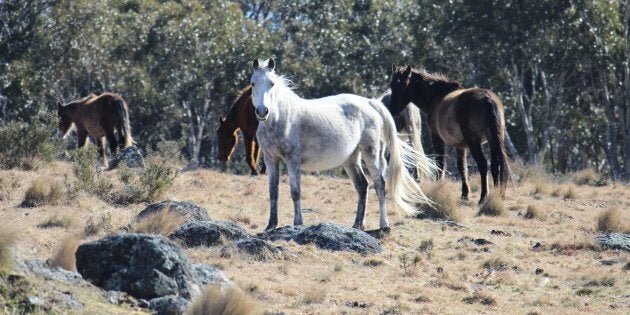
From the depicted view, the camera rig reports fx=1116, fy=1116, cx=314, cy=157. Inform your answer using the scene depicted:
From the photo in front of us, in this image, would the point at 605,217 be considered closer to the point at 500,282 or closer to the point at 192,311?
the point at 500,282

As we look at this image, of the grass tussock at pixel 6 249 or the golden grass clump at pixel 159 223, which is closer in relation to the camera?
the grass tussock at pixel 6 249

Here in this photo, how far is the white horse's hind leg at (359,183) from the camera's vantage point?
15453 millimetres

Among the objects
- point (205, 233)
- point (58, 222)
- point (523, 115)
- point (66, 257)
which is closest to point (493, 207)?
point (205, 233)

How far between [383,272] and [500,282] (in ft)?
4.46

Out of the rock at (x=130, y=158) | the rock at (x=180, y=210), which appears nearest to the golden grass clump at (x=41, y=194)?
the rock at (x=180, y=210)

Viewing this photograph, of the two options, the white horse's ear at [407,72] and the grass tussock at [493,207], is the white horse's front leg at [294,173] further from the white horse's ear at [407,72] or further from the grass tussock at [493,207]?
the white horse's ear at [407,72]

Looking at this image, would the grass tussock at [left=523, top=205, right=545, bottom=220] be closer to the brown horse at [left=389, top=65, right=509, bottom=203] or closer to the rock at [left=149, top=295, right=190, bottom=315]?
the brown horse at [left=389, top=65, right=509, bottom=203]

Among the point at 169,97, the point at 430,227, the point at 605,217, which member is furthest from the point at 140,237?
the point at 169,97

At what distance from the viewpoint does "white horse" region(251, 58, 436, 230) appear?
1405 cm

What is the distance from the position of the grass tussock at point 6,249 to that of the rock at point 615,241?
8.83 metres

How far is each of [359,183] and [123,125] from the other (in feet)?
33.0

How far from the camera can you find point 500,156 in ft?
61.8

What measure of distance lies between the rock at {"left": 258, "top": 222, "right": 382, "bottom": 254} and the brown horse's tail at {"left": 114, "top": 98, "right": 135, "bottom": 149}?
35.0 ft

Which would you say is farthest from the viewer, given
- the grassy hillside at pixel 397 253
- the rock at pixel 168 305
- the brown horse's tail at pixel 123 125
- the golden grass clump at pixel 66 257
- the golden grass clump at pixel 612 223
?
the brown horse's tail at pixel 123 125
